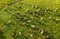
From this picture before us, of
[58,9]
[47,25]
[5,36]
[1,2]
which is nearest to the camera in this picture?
[5,36]

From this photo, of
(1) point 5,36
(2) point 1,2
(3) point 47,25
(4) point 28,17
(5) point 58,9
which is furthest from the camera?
(2) point 1,2

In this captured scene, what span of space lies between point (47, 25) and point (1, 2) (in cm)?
632

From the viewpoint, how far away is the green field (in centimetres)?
1168

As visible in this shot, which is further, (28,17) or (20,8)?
(20,8)

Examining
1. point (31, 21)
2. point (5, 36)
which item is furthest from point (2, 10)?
point (5, 36)

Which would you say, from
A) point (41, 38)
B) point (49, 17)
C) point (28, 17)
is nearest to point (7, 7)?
point (28, 17)

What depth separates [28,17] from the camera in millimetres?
13727

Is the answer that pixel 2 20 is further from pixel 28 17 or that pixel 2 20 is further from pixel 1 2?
pixel 1 2

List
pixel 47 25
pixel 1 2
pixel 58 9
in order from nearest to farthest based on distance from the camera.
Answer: pixel 47 25 → pixel 58 9 → pixel 1 2

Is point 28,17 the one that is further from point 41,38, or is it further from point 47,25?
point 41,38

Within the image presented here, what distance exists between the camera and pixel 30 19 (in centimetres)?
1345

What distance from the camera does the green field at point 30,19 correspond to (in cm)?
1168

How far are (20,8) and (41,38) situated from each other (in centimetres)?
485

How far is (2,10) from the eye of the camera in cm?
1493
